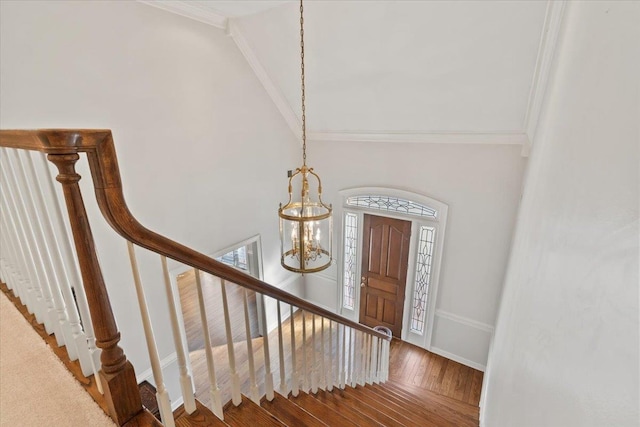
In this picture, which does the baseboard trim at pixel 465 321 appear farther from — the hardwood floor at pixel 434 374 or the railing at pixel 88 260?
the railing at pixel 88 260

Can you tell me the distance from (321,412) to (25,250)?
6.40 ft

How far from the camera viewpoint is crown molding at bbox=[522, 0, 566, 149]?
211 cm

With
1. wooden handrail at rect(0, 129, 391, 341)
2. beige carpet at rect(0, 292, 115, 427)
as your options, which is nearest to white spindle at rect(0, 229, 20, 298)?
beige carpet at rect(0, 292, 115, 427)

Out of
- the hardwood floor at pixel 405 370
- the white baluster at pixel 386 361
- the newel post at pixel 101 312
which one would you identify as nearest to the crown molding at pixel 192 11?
the newel post at pixel 101 312

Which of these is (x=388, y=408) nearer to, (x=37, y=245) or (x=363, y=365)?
(x=363, y=365)

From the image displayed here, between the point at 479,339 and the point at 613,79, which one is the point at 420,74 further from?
the point at 479,339

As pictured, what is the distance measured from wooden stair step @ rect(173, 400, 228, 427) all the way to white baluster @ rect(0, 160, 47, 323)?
2.39ft

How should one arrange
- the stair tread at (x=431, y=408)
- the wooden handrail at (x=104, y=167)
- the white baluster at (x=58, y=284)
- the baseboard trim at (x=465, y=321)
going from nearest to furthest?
the wooden handrail at (x=104, y=167), the white baluster at (x=58, y=284), the stair tread at (x=431, y=408), the baseboard trim at (x=465, y=321)

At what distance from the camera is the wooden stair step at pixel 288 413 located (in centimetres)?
163

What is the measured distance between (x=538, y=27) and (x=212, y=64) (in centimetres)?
314

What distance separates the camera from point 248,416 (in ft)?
4.37

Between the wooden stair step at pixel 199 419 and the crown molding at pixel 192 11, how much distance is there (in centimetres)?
330

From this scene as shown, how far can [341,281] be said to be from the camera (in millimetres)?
5336

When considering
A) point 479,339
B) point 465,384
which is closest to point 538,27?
point 479,339
